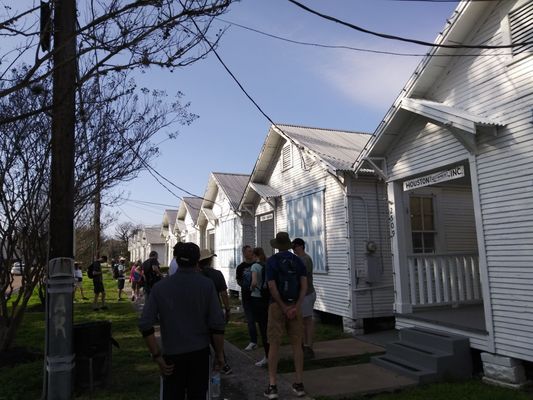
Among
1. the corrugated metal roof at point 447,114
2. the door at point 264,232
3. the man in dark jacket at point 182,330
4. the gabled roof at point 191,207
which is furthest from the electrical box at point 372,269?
the gabled roof at point 191,207

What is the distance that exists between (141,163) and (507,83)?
8467 millimetres

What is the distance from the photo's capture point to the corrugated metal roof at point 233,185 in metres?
18.6

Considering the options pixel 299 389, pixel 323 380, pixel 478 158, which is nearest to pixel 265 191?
pixel 478 158

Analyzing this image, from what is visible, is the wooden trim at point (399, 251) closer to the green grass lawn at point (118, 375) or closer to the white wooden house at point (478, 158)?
the white wooden house at point (478, 158)

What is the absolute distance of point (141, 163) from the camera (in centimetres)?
1167

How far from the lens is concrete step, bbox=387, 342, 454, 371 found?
6477 mm

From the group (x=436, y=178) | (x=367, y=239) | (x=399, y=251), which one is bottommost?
(x=399, y=251)

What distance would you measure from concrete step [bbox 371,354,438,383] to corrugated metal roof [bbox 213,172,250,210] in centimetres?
1127

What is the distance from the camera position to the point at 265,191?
48.0ft

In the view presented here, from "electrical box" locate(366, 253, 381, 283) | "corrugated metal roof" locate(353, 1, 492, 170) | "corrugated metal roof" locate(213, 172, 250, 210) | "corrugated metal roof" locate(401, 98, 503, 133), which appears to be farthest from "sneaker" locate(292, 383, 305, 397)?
"corrugated metal roof" locate(213, 172, 250, 210)

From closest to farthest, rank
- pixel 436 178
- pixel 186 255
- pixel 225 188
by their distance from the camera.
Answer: pixel 186 255
pixel 436 178
pixel 225 188

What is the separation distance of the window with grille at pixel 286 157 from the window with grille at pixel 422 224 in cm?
424

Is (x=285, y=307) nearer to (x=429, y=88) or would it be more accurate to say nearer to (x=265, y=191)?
(x=429, y=88)

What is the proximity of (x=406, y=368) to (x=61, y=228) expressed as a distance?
5302 mm
